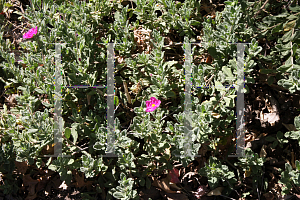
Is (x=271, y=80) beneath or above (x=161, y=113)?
above

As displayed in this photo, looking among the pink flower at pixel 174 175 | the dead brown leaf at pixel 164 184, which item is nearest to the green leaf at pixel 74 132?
the dead brown leaf at pixel 164 184

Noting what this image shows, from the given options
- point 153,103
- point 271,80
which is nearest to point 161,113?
point 153,103

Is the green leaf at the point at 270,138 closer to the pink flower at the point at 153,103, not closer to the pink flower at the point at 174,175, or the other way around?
the pink flower at the point at 174,175

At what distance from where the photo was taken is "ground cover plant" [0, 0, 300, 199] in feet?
8.07

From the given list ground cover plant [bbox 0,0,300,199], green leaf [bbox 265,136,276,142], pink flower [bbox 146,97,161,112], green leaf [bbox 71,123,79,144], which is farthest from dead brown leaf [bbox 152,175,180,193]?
green leaf [bbox 265,136,276,142]

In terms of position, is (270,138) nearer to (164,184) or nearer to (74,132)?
(164,184)

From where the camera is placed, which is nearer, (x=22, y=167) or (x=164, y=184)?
(x=164, y=184)

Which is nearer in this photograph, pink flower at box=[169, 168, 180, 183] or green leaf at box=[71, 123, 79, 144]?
green leaf at box=[71, 123, 79, 144]

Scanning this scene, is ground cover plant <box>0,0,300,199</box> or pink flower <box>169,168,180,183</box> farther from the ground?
ground cover plant <box>0,0,300,199</box>

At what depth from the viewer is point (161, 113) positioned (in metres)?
2.49

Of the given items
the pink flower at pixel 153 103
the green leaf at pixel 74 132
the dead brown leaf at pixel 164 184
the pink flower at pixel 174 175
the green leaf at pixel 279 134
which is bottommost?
the dead brown leaf at pixel 164 184

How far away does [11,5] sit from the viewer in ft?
12.1

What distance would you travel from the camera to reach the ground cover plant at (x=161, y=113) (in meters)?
2.46

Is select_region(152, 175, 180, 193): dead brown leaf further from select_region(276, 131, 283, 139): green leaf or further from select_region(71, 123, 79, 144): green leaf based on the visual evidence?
select_region(276, 131, 283, 139): green leaf
